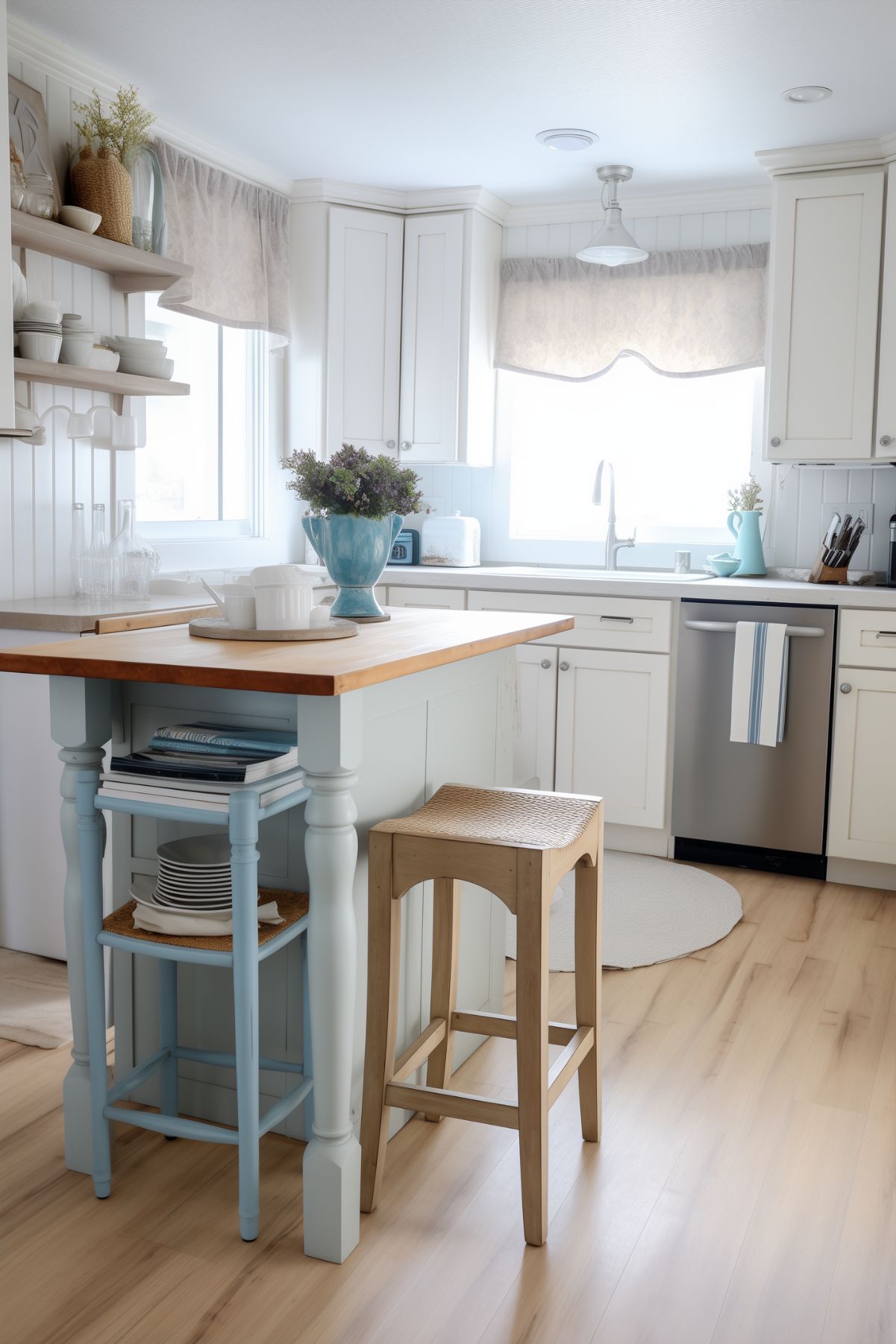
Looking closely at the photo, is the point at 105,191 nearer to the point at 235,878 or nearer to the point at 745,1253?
the point at 235,878

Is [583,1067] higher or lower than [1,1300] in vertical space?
higher

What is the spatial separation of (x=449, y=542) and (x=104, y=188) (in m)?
1.85

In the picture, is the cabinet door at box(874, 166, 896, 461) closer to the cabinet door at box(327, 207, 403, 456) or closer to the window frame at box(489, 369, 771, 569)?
the window frame at box(489, 369, 771, 569)

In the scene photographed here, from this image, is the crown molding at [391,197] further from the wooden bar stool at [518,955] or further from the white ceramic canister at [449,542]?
the wooden bar stool at [518,955]

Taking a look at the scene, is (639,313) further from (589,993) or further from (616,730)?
(589,993)

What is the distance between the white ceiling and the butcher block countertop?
1776 millimetres

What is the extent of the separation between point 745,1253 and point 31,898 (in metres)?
1.93

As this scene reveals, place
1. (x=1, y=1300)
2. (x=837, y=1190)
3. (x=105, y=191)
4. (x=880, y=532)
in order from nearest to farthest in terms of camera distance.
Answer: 1. (x=1, y=1300)
2. (x=837, y=1190)
3. (x=105, y=191)
4. (x=880, y=532)

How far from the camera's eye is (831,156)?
3.71 m

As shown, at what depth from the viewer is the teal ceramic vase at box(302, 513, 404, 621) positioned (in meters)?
2.28

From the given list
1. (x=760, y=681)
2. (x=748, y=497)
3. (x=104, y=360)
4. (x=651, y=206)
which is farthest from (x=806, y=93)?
(x=104, y=360)

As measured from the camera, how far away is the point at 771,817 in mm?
3674

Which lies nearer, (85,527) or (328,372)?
(85,527)

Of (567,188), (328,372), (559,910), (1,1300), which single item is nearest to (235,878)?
(1,1300)
